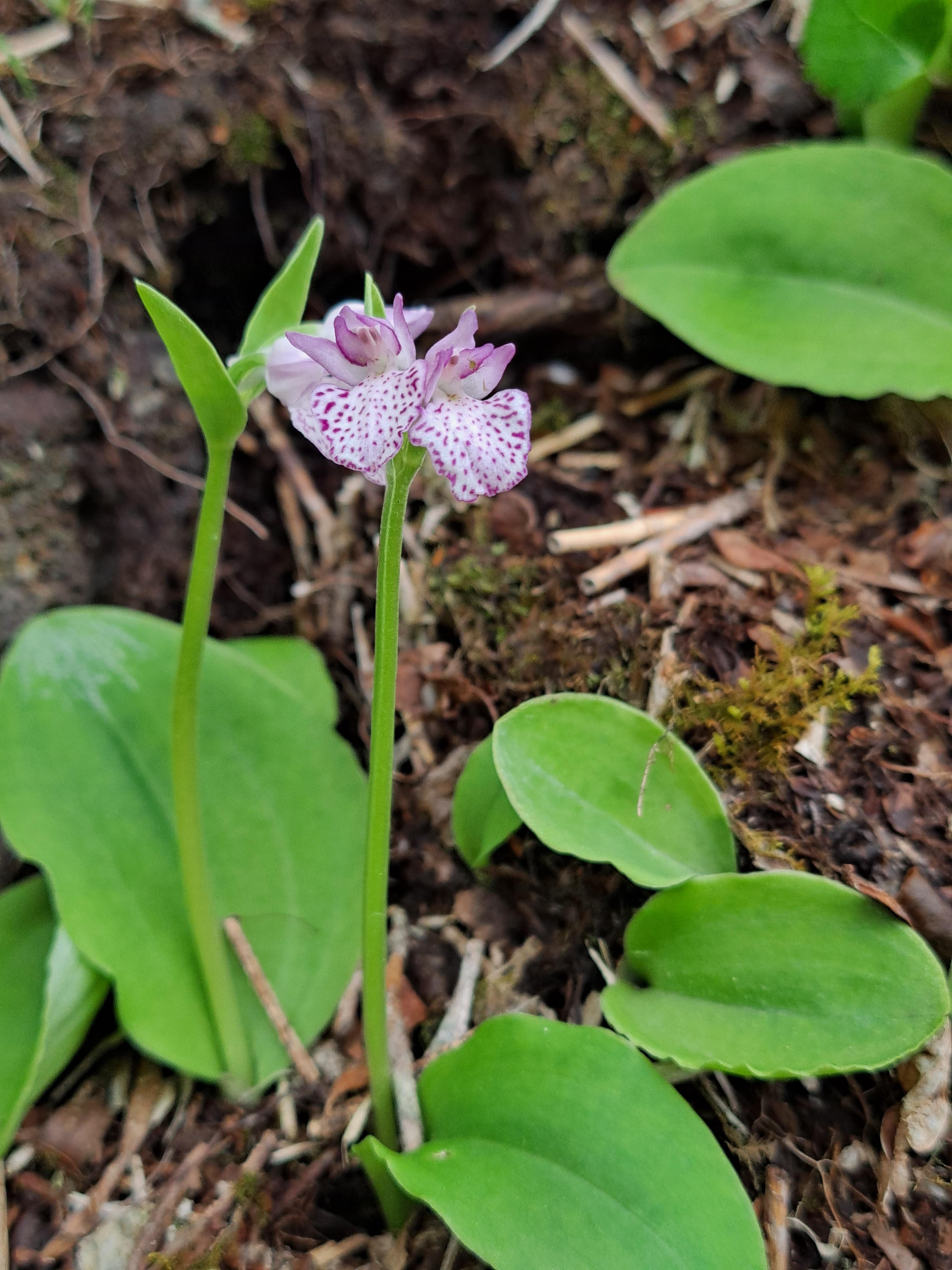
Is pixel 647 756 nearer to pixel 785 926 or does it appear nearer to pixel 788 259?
pixel 785 926

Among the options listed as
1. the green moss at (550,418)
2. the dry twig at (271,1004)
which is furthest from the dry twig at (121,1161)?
the green moss at (550,418)

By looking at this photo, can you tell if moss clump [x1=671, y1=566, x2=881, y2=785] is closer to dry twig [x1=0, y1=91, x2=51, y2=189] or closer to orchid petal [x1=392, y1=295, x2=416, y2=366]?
orchid petal [x1=392, y1=295, x2=416, y2=366]

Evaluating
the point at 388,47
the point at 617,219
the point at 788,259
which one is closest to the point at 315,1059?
the point at 788,259

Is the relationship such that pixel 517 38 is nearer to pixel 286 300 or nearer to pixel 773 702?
pixel 286 300

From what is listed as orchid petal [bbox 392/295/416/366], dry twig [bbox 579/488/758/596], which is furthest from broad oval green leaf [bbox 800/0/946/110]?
orchid petal [bbox 392/295/416/366]

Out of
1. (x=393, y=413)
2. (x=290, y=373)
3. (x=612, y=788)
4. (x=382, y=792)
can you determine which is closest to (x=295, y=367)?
(x=290, y=373)
